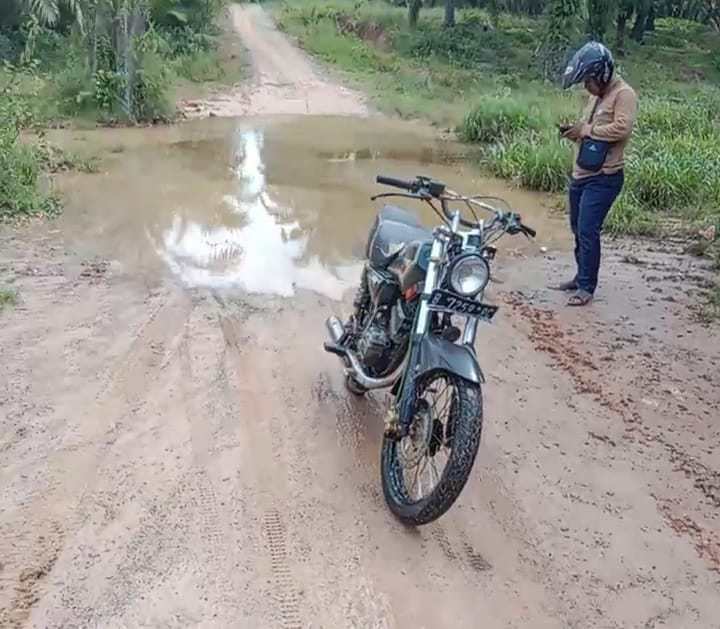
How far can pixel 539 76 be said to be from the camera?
22.6m

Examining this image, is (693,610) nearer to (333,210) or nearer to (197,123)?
(333,210)

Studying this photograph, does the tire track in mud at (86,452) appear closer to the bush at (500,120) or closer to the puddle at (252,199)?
the puddle at (252,199)

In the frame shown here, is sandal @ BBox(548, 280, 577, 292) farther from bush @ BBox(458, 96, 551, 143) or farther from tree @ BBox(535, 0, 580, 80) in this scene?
tree @ BBox(535, 0, 580, 80)

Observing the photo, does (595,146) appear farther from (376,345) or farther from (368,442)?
(368,442)

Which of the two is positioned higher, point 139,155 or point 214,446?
point 214,446

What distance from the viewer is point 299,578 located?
313cm

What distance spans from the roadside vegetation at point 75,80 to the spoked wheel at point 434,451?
544cm

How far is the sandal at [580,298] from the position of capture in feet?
20.7

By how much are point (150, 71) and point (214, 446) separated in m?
12.7

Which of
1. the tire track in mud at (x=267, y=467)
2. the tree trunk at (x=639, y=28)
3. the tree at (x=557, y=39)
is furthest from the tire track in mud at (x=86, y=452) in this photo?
the tree trunk at (x=639, y=28)

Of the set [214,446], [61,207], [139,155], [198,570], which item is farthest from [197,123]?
[198,570]

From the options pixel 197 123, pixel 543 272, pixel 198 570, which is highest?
pixel 198 570

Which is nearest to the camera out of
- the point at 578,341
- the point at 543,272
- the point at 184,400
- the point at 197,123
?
the point at 184,400

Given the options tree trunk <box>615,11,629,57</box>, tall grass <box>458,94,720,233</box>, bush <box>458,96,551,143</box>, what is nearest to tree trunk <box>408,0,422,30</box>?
tree trunk <box>615,11,629,57</box>
